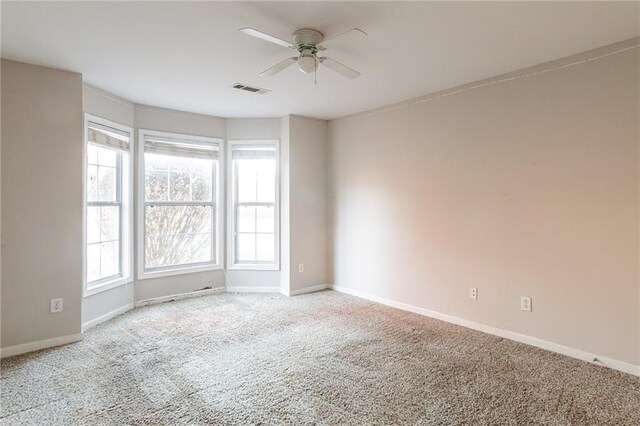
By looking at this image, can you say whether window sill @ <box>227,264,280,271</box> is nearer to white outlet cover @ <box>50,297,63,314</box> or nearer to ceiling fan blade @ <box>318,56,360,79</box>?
white outlet cover @ <box>50,297,63,314</box>

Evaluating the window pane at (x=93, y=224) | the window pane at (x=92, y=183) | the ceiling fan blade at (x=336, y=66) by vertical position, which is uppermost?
the ceiling fan blade at (x=336, y=66)

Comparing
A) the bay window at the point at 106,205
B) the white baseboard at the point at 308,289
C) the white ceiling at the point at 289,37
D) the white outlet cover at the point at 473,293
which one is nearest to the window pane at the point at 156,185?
the bay window at the point at 106,205

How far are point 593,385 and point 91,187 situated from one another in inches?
186

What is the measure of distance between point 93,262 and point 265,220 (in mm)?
2166

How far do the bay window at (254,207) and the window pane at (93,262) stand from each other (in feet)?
5.52

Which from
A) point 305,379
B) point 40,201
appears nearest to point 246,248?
point 40,201

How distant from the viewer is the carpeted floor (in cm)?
217

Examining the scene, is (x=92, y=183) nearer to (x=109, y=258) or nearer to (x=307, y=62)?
(x=109, y=258)

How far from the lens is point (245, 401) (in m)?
2.32

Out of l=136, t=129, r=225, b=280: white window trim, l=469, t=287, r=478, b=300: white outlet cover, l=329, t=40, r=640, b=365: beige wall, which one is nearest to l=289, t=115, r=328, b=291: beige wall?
l=329, t=40, r=640, b=365: beige wall

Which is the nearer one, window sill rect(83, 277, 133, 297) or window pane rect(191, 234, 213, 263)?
window sill rect(83, 277, 133, 297)

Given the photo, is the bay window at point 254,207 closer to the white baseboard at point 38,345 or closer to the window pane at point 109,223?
the window pane at point 109,223

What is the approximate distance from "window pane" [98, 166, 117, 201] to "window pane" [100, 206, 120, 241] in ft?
0.42

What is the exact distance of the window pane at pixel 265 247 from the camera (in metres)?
5.22
